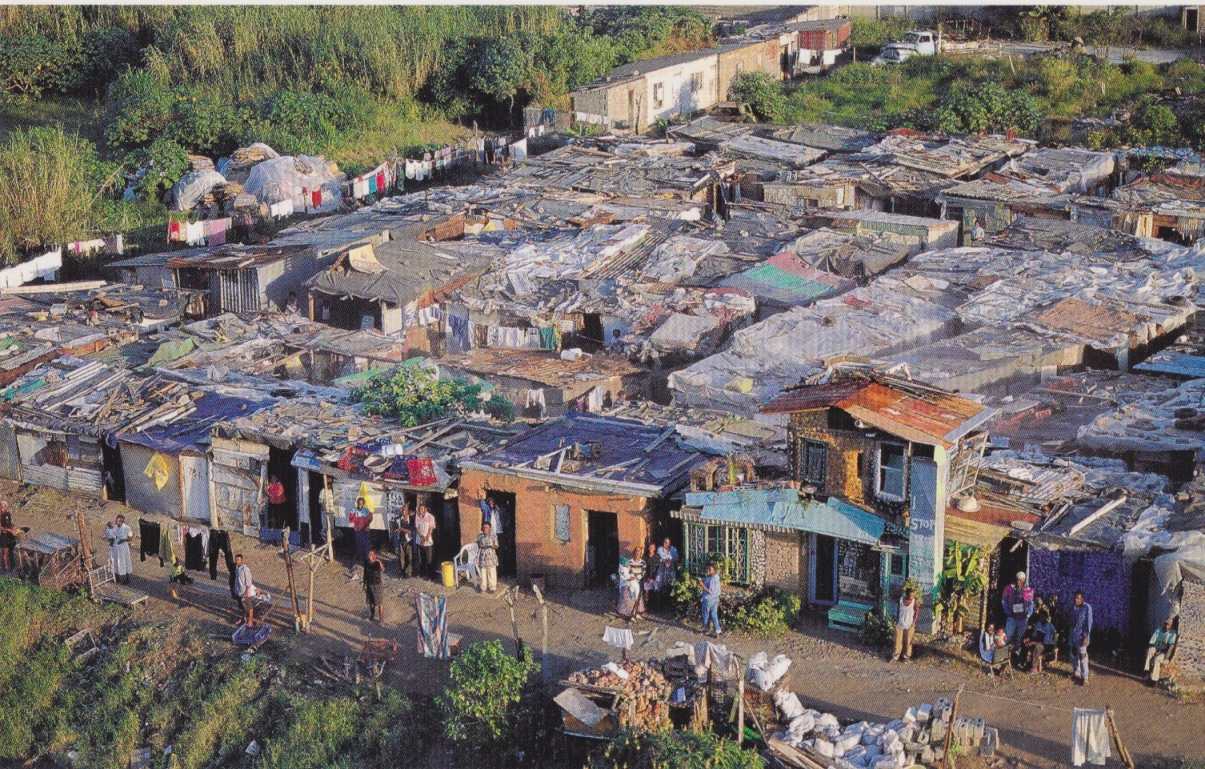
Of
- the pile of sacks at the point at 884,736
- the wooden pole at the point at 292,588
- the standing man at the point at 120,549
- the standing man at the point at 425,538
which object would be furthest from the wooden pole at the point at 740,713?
the standing man at the point at 120,549

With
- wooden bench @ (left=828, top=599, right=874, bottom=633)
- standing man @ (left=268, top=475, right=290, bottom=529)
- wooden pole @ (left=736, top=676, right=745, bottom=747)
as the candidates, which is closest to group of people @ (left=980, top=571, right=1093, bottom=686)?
wooden bench @ (left=828, top=599, right=874, bottom=633)

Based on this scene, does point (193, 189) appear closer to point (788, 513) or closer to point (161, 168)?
point (161, 168)

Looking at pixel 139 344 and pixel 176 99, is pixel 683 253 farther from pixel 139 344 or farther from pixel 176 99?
pixel 176 99

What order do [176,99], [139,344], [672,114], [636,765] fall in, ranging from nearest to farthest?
[636,765]
[139,344]
[176,99]
[672,114]

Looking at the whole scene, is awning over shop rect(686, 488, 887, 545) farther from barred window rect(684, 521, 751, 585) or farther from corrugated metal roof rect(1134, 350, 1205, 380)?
corrugated metal roof rect(1134, 350, 1205, 380)

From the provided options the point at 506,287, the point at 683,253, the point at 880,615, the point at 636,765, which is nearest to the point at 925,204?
the point at 683,253

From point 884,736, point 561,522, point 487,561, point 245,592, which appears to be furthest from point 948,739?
point 245,592
